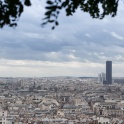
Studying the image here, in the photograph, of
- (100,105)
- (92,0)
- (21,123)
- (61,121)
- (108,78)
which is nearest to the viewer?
(92,0)

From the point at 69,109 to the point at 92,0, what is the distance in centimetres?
7409

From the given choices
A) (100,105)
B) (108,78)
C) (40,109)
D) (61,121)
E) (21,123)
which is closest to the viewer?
(21,123)

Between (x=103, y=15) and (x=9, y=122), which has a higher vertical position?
(x=103, y=15)

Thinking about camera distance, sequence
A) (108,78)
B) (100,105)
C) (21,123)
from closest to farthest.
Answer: (21,123) < (100,105) < (108,78)

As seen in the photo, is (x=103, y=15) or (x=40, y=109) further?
(x=40, y=109)

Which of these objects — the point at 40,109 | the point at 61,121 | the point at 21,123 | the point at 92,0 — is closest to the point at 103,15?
the point at 92,0

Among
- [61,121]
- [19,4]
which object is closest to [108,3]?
[19,4]

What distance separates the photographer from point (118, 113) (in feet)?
260

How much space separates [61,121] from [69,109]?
814 inches

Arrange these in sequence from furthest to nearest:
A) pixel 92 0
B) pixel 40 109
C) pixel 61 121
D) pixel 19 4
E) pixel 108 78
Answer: pixel 108 78 < pixel 40 109 < pixel 61 121 < pixel 92 0 < pixel 19 4

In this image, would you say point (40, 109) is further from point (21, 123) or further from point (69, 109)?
point (21, 123)

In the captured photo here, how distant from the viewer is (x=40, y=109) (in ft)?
259

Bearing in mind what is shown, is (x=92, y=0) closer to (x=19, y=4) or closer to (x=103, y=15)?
(x=103, y=15)

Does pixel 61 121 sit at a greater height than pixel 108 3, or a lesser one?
lesser
